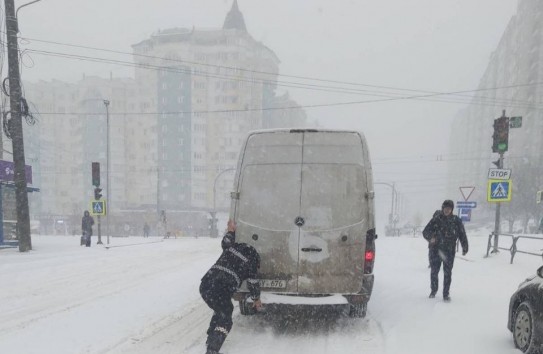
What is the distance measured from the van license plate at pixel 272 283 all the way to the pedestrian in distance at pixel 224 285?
49cm

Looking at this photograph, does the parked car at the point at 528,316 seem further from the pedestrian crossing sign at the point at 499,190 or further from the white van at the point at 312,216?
the pedestrian crossing sign at the point at 499,190

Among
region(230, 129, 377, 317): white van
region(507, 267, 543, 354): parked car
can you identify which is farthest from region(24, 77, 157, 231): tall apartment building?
region(507, 267, 543, 354): parked car

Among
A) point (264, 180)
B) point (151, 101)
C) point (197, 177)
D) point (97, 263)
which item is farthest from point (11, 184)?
point (151, 101)

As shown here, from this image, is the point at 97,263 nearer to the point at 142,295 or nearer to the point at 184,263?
the point at 184,263

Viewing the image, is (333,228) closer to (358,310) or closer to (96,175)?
(358,310)

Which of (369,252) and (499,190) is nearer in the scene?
(369,252)

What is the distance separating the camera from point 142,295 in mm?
7145

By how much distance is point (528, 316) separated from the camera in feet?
13.8

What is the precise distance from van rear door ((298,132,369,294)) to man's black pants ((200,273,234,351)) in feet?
3.41

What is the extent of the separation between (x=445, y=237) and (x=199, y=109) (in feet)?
273

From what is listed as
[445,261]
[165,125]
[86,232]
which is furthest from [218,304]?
[165,125]

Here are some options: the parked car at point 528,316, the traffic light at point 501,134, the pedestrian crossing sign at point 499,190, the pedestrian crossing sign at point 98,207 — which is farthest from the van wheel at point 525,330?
the pedestrian crossing sign at point 98,207

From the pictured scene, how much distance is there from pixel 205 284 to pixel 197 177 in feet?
269

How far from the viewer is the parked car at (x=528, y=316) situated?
13.0 ft
